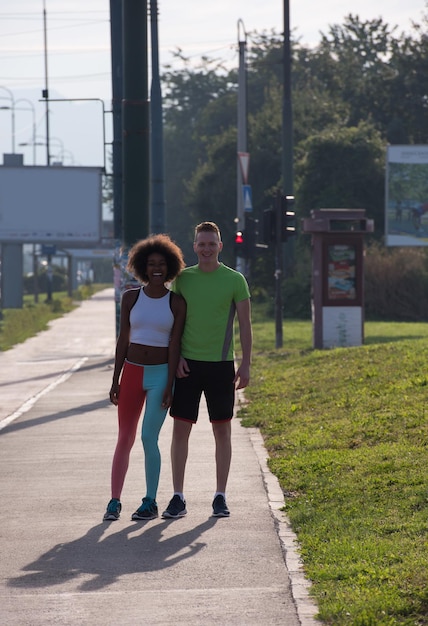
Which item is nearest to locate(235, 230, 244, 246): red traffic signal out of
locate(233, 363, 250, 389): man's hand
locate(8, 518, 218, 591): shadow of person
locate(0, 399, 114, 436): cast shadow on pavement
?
locate(0, 399, 114, 436): cast shadow on pavement

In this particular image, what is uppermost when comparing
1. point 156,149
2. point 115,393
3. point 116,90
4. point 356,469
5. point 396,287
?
point 116,90

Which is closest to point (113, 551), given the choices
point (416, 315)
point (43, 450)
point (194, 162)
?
point (43, 450)

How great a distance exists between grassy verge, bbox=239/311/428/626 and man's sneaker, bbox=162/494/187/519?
2.26ft

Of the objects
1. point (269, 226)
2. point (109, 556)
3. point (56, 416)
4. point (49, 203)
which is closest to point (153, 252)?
point (109, 556)

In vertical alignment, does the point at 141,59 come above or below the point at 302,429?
above

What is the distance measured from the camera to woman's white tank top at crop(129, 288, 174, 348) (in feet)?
27.6

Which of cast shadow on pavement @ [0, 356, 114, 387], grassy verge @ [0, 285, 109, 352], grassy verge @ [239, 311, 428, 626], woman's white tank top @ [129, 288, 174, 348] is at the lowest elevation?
grassy verge @ [0, 285, 109, 352]

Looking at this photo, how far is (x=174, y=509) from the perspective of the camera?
8.55m

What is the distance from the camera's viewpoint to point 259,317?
4225 centimetres

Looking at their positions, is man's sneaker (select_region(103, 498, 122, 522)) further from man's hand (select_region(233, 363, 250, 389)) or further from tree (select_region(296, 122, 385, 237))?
tree (select_region(296, 122, 385, 237))

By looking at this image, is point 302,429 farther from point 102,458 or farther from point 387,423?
point 102,458

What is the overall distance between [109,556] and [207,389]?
1.57 metres

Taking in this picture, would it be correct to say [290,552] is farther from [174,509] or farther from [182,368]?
[182,368]

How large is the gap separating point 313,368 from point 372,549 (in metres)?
12.0
